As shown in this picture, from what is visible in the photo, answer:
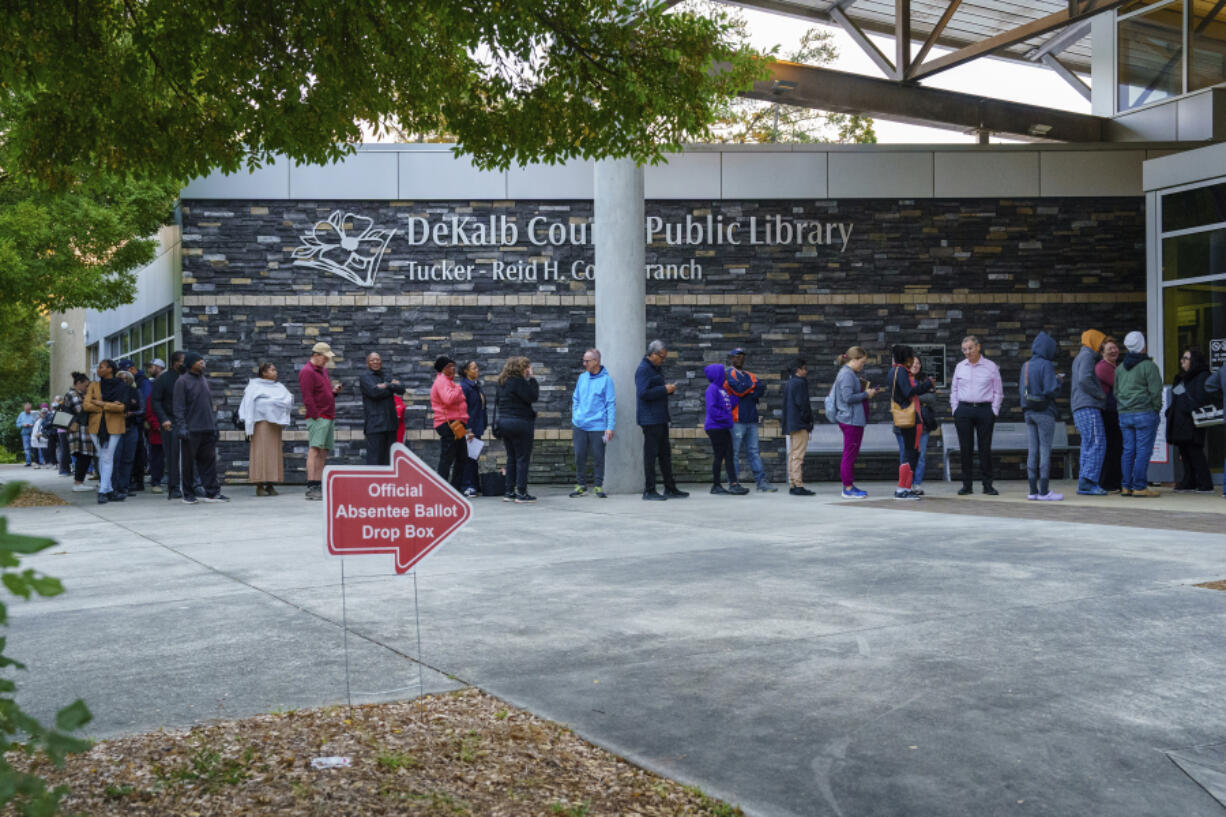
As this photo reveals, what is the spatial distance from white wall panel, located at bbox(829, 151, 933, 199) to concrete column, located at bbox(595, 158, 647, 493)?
3991mm

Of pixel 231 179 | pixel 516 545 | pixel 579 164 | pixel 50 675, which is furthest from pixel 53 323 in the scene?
pixel 50 675

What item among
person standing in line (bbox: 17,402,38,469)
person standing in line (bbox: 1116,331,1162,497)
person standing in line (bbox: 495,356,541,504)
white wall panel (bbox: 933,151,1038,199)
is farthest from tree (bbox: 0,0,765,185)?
person standing in line (bbox: 17,402,38,469)

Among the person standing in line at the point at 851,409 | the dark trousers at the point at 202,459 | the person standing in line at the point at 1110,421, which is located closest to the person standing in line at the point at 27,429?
the dark trousers at the point at 202,459

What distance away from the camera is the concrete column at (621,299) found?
14.4 metres

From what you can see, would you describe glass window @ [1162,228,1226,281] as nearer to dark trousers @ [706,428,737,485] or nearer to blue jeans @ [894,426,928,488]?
blue jeans @ [894,426,928,488]

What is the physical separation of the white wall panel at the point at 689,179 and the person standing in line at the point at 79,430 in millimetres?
8785

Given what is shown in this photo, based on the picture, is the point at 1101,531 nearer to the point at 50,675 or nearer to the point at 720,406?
the point at 720,406

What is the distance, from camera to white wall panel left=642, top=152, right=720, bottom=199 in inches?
669

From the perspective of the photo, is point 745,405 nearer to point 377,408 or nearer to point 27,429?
point 377,408

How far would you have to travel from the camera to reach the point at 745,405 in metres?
14.2

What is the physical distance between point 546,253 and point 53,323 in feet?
112

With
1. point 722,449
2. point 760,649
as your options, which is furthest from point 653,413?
point 760,649

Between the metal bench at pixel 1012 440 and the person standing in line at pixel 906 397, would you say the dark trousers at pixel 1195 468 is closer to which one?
the metal bench at pixel 1012 440

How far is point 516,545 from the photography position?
9.02m
